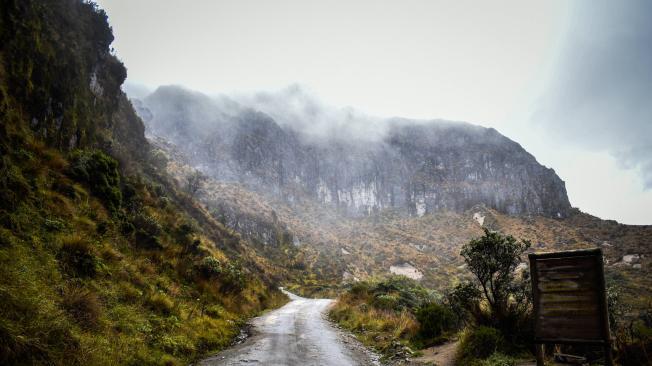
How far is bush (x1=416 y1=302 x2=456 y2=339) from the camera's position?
11727mm

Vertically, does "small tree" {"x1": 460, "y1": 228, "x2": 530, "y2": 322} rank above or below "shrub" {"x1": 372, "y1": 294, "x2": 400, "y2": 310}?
above

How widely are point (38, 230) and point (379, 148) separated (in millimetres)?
185068

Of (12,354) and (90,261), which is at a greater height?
(90,261)

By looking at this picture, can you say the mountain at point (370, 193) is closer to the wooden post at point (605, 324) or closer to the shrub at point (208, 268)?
the shrub at point (208, 268)

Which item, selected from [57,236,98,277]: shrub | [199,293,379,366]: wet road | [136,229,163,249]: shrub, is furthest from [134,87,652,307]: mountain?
[57,236,98,277]: shrub

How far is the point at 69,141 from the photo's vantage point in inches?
571

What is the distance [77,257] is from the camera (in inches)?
323

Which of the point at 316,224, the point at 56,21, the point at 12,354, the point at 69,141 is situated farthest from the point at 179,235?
the point at 316,224

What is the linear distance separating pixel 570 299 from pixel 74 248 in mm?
10341

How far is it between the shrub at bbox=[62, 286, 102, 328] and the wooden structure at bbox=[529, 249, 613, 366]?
A: 26.0 ft

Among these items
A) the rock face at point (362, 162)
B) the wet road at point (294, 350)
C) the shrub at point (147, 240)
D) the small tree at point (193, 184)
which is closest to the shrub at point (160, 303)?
the wet road at point (294, 350)

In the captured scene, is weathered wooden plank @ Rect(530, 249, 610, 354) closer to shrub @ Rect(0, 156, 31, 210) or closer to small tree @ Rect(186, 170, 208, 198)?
shrub @ Rect(0, 156, 31, 210)

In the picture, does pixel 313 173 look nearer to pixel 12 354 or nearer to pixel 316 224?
pixel 316 224

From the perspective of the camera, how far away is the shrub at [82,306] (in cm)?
624
